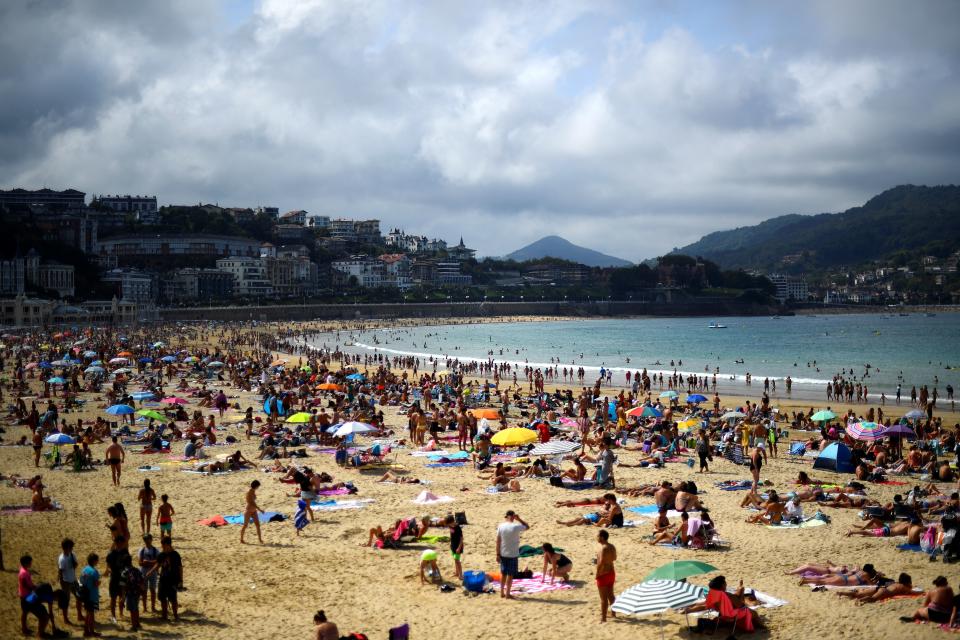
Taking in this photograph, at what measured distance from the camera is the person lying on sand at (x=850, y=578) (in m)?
7.89

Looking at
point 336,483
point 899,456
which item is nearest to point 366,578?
Answer: point 336,483

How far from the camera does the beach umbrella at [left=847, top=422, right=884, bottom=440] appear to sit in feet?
50.9

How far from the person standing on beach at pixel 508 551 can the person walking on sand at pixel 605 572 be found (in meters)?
0.98

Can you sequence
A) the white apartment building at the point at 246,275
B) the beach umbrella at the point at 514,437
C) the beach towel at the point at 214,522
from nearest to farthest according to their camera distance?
the beach towel at the point at 214,522 → the beach umbrella at the point at 514,437 → the white apartment building at the point at 246,275

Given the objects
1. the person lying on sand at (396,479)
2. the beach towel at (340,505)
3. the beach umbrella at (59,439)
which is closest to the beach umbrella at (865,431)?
the person lying on sand at (396,479)

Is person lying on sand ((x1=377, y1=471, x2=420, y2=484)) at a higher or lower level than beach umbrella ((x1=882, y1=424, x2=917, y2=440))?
lower

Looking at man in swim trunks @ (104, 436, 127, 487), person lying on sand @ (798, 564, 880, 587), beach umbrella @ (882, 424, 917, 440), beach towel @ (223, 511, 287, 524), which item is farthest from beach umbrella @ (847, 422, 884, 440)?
man in swim trunks @ (104, 436, 127, 487)

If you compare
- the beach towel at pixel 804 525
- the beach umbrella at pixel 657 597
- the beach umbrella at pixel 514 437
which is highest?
the beach umbrella at pixel 514 437

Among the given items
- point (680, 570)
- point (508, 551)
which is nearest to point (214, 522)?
point (508, 551)

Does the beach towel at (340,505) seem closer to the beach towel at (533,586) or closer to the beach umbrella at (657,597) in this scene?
the beach towel at (533,586)

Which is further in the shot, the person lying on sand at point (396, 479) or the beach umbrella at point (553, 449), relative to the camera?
the beach umbrella at point (553, 449)

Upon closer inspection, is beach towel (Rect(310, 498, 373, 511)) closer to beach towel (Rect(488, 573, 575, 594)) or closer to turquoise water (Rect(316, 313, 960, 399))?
beach towel (Rect(488, 573, 575, 594))

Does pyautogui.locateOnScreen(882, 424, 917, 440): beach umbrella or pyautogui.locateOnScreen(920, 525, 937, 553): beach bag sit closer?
pyautogui.locateOnScreen(920, 525, 937, 553): beach bag

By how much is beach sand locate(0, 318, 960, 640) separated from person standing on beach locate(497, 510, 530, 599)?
0.68 feet
